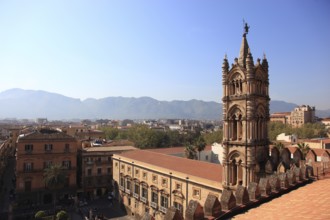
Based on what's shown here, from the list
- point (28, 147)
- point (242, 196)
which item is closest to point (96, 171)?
point (28, 147)

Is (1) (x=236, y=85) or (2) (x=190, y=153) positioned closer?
(1) (x=236, y=85)

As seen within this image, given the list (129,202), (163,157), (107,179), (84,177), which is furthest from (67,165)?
(163,157)

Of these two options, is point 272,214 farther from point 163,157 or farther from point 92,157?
point 92,157

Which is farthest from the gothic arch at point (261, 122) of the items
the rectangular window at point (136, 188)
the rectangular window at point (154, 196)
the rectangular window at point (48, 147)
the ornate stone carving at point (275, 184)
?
the rectangular window at point (48, 147)

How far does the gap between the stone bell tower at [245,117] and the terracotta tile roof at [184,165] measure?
4778 millimetres

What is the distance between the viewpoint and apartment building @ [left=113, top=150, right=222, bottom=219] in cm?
3125

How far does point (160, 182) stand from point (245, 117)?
1891 cm

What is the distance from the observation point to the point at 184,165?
37.8 m

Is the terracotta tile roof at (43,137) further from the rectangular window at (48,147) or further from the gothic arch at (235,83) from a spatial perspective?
the gothic arch at (235,83)

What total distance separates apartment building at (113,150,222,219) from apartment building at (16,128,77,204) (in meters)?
9.63

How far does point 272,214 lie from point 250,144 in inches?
508

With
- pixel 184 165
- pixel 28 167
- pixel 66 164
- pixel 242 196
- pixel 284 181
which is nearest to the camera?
pixel 242 196

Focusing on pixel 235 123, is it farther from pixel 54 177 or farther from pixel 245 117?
pixel 54 177

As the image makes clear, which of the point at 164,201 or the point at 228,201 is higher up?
→ the point at 228,201
